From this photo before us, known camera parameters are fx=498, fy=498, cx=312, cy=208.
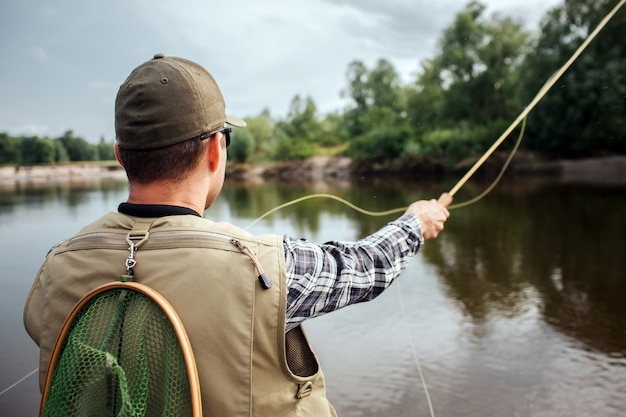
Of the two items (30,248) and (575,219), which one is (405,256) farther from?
(575,219)

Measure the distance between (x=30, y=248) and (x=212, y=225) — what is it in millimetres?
10972

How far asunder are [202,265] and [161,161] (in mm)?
324

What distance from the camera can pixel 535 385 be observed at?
170 inches

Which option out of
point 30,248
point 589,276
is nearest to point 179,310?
point 589,276

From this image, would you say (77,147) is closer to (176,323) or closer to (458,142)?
(458,142)

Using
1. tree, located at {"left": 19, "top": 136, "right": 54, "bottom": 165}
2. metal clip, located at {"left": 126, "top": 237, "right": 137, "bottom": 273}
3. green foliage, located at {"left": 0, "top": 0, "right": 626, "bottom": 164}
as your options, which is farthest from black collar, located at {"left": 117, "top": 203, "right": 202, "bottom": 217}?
tree, located at {"left": 19, "top": 136, "right": 54, "bottom": 165}

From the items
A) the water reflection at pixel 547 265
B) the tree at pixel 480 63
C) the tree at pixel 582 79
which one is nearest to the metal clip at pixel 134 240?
the water reflection at pixel 547 265

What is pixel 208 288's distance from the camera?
119cm

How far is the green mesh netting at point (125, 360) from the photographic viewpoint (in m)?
1.17

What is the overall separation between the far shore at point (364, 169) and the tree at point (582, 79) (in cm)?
153

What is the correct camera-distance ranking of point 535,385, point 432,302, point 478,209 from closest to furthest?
point 535,385 < point 432,302 < point 478,209

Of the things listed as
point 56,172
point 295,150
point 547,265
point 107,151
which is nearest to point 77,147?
point 56,172

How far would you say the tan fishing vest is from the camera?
3.89ft

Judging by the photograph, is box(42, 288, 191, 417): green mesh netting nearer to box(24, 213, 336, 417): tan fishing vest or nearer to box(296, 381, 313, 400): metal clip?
box(24, 213, 336, 417): tan fishing vest
